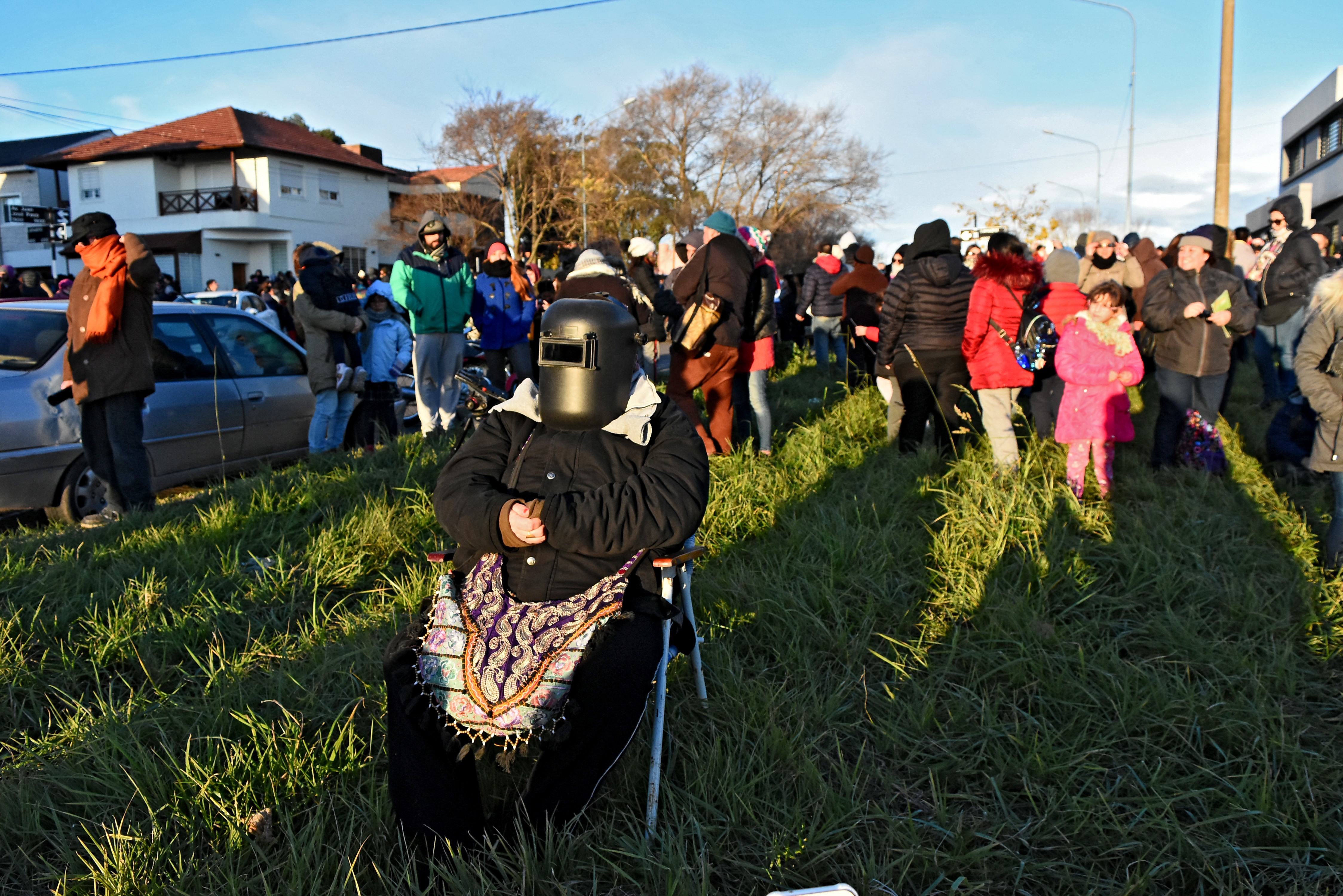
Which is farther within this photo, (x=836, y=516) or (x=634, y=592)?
(x=836, y=516)

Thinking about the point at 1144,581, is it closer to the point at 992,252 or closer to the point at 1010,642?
the point at 1010,642

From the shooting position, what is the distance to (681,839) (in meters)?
2.46

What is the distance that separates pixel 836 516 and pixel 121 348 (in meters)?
4.32

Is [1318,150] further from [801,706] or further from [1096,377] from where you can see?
[801,706]

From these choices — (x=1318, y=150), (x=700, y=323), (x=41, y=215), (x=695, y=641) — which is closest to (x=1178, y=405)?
(x=700, y=323)

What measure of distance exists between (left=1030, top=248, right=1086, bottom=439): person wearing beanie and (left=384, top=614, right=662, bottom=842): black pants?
5.88m

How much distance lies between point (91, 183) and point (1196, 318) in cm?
4793

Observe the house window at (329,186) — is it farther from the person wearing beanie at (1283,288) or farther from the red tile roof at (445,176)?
the person wearing beanie at (1283,288)

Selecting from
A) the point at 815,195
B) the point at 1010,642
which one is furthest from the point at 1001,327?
the point at 815,195

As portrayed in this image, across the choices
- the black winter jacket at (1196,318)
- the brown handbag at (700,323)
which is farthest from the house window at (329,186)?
the black winter jacket at (1196,318)

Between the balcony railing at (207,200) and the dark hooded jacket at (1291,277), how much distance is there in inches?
1592

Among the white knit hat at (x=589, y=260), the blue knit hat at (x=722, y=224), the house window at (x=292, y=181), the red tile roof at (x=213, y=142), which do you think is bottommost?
the white knit hat at (x=589, y=260)

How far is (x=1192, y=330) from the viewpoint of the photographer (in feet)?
21.0

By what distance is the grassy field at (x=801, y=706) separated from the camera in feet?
8.07
